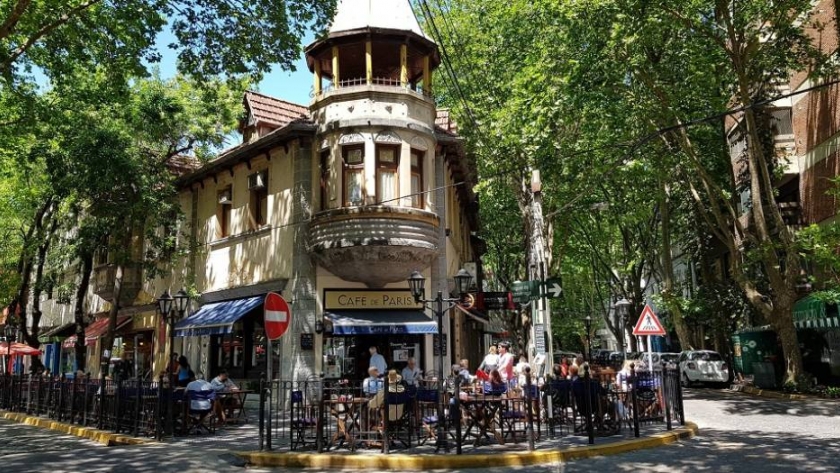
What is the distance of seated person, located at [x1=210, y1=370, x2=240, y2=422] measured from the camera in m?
15.0

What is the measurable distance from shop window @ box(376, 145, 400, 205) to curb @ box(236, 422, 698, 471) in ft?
29.7

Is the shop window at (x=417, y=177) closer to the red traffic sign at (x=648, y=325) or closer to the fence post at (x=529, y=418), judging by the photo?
the red traffic sign at (x=648, y=325)

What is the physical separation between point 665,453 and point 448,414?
3.84 metres

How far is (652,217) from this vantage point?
33781 millimetres

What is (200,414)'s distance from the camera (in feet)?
47.1

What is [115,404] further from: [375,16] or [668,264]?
[668,264]

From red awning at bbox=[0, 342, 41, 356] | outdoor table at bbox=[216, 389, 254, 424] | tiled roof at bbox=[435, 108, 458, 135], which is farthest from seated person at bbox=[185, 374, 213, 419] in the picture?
red awning at bbox=[0, 342, 41, 356]

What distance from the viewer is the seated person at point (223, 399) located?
15031mm

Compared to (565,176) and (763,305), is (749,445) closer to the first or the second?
(763,305)

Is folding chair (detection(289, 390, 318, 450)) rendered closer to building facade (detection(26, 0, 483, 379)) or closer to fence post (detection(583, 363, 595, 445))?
fence post (detection(583, 363, 595, 445))

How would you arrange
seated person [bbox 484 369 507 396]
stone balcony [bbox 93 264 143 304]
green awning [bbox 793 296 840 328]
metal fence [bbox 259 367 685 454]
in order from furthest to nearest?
stone balcony [bbox 93 264 143 304] → green awning [bbox 793 296 840 328] → seated person [bbox 484 369 507 396] → metal fence [bbox 259 367 685 454]

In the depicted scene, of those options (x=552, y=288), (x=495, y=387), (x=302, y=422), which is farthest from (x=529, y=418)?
(x=302, y=422)

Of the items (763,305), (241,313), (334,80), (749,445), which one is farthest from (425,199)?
(763,305)

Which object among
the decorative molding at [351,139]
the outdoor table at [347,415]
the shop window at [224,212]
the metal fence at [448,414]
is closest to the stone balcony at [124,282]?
the shop window at [224,212]
